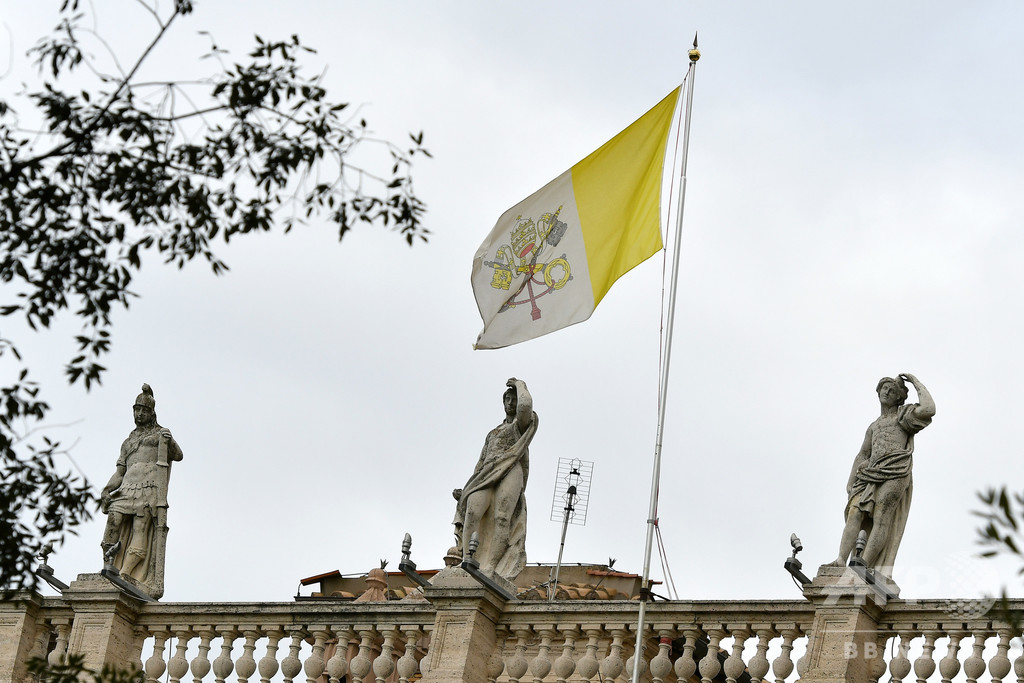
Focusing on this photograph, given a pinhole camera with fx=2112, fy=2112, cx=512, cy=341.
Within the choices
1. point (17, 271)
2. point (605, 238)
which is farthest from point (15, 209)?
point (605, 238)

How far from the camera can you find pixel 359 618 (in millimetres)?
20000

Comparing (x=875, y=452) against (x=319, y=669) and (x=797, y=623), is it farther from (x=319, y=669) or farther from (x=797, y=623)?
(x=319, y=669)

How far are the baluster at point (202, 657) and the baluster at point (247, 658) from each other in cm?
31

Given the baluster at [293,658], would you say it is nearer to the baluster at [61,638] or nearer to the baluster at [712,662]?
the baluster at [61,638]

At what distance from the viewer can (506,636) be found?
19594 millimetres

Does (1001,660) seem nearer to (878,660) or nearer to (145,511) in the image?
(878,660)

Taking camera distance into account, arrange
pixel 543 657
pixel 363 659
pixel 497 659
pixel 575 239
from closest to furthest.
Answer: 1. pixel 543 657
2. pixel 497 659
3. pixel 363 659
4. pixel 575 239

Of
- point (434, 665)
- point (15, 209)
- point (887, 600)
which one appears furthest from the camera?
point (434, 665)

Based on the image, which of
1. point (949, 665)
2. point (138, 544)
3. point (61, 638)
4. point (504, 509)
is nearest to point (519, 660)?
point (504, 509)

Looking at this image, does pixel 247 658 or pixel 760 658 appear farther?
pixel 247 658

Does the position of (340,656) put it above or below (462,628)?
below

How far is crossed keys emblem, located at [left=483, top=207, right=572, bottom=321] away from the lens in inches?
840

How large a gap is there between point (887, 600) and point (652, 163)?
18.4ft

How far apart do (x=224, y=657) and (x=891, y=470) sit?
6.64 meters
